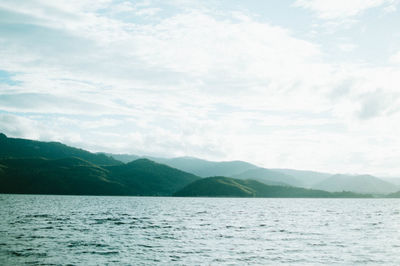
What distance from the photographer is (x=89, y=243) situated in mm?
60969

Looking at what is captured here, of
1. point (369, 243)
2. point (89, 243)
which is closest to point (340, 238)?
point (369, 243)

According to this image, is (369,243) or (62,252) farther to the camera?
(369,243)

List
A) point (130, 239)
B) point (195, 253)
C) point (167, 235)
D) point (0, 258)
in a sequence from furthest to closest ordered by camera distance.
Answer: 1. point (167, 235)
2. point (130, 239)
3. point (195, 253)
4. point (0, 258)

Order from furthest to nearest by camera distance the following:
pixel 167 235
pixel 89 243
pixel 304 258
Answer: pixel 167 235, pixel 89 243, pixel 304 258

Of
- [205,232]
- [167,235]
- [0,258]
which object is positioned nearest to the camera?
[0,258]

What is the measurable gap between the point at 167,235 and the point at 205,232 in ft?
31.3

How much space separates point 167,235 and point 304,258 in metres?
33.2

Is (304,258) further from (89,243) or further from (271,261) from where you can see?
(89,243)

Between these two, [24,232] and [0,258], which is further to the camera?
[24,232]

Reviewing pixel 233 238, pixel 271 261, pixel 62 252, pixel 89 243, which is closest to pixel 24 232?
pixel 89 243

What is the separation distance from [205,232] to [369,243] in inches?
1321

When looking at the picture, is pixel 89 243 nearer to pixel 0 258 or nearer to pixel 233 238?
pixel 0 258

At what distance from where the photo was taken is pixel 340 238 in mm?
71000

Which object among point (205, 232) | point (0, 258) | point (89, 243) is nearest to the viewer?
point (0, 258)
